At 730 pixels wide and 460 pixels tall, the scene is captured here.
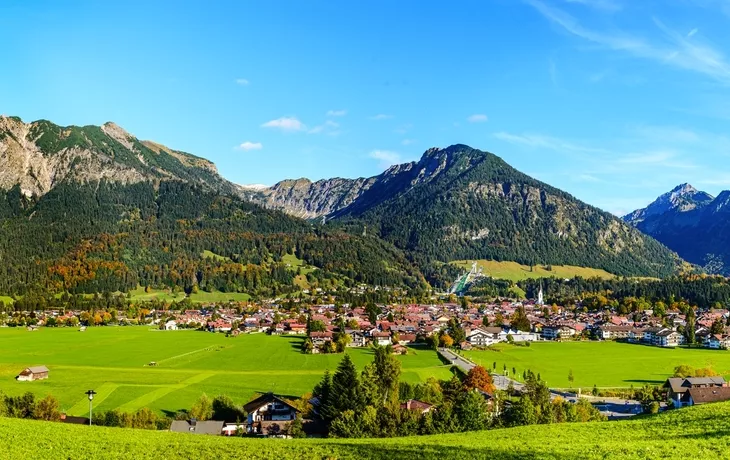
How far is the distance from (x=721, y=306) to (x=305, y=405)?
186 metres

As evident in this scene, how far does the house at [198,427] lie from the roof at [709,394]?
167 feet

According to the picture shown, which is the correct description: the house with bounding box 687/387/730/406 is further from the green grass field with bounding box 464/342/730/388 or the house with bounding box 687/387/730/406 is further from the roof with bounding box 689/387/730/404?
the green grass field with bounding box 464/342/730/388

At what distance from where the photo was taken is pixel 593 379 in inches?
3420

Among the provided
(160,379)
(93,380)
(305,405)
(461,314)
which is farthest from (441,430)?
(461,314)

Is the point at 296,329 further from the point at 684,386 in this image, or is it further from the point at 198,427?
the point at 198,427

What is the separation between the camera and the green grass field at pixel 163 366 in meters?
70.0

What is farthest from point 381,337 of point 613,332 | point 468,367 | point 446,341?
point 613,332

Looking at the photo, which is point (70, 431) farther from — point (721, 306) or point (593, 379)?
point (721, 306)

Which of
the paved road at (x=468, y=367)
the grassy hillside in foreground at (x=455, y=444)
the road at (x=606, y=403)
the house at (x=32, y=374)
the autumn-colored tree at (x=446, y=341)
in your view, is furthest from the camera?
the autumn-colored tree at (x=446, y=341)

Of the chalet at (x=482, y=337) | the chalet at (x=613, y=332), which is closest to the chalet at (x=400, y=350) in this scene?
the chalet at (x=482, y=337)

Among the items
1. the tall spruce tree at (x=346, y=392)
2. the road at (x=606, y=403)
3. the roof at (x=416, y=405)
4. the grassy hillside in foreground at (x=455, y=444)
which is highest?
the grassy hillside in foreground at (x=455, y=444)

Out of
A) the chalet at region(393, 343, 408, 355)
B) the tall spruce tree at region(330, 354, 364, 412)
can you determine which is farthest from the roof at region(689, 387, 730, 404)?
the chalet at region(393, 343, 408, 355)

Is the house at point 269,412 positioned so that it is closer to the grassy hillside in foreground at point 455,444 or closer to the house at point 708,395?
the grassy hillside in foreground at point 455,444

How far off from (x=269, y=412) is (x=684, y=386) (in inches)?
2017
